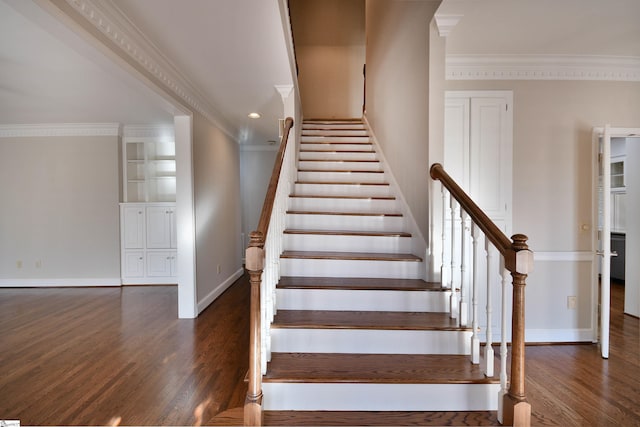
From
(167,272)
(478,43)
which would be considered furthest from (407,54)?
(167,272)

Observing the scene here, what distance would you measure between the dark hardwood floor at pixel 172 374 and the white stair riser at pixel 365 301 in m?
0.65

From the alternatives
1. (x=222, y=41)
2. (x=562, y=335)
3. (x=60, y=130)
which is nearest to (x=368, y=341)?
(x=562, y=335)

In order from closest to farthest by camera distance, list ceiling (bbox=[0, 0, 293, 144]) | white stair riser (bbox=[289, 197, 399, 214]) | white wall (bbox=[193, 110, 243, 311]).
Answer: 1. ceiling (bbox=[0, 0, 293, 144])
2. white stair riser (bbox=[289, 197, 399, 214])
3. white wall (bbox=[193, 110, 243, 311])

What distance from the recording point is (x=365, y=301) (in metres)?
2.06

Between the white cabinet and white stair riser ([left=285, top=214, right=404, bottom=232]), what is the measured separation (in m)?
3.16

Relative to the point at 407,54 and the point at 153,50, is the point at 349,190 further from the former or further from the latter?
the point at 153,50

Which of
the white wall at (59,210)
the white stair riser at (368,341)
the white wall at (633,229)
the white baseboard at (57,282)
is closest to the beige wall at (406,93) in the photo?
the white stair riser at (368,341)

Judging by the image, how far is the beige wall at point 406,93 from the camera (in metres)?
2.31

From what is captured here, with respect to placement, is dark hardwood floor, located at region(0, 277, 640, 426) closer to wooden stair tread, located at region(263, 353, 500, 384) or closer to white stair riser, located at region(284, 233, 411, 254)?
wooden stair tread, located at region(263, 353, 500, 384)

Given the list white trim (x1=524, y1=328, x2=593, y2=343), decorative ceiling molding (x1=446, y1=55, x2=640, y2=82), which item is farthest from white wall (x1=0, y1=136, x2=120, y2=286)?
white trim (x1=524, y1=328, x2=593, y2=343)

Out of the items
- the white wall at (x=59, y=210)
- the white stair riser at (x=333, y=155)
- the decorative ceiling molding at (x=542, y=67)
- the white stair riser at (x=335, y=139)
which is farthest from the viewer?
the white wall at (x=59, y=210)

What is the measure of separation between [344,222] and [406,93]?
132 cm

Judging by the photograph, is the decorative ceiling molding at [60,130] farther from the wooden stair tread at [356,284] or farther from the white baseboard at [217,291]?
the wooden stair tread at [356,284]

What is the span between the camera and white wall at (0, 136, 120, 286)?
15.9 ft
